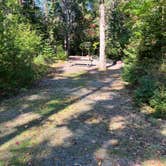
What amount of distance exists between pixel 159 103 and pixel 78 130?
2.58m

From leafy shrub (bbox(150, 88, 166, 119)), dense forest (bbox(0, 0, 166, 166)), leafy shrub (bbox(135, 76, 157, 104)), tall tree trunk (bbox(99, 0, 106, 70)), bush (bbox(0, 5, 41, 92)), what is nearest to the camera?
dense forest (bbox(0, 0, 166, 166))

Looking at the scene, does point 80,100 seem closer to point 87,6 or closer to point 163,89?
point 163,89

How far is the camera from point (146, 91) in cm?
984

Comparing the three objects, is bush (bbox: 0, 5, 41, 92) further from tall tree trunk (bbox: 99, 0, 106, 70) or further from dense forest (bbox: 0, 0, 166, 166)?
tall tree trunk (bbox: 99, 0, 106, 70)

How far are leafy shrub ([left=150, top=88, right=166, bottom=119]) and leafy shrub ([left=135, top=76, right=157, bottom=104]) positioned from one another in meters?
0.36

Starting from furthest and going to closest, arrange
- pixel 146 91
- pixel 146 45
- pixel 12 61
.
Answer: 1. pixel 146 45
2. pixel 12 61
3. pixel 146 91

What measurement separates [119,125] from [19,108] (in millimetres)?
3389

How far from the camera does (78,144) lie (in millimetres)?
6984

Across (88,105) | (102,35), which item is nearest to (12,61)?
(88,105)

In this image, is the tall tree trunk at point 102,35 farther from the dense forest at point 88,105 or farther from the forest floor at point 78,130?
the forest floor at point 78,130

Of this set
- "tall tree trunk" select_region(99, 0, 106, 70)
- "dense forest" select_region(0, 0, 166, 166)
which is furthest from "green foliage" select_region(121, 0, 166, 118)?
"tall tree trunk" select_region(99, 0, 106, 70)

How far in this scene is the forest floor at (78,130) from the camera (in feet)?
20.8

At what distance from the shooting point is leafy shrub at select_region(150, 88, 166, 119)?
8.88 meters

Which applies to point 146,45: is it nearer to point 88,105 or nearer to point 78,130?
point 88,105
